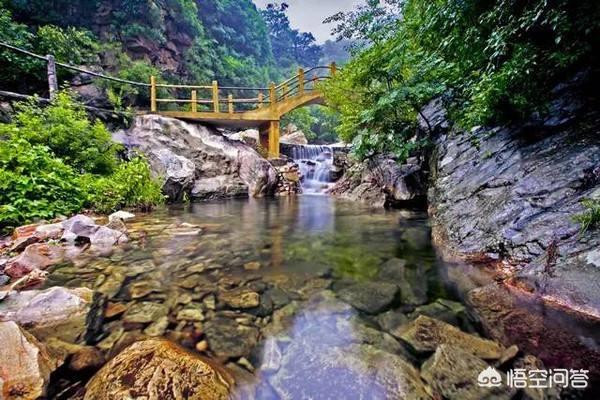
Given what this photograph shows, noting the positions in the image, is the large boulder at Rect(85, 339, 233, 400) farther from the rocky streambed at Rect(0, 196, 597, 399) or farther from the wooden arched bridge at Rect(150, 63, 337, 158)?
the wooden arched bridge at Rect(150, 63, 337, 158)

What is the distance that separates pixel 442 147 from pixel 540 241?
3290 mm

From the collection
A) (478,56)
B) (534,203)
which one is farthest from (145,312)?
(478,56)

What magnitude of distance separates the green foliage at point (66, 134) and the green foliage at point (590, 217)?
709 cm

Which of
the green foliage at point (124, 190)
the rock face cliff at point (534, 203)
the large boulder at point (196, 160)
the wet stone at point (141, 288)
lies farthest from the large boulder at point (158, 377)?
the large boulder at point (196, 160)

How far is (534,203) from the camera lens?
102 inches

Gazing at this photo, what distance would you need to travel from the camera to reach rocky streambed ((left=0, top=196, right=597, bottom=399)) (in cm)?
132

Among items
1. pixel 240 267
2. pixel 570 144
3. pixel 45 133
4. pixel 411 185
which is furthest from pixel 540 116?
pixel 45 133

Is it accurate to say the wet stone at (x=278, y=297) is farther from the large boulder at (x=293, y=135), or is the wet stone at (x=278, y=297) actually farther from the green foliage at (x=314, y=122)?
the large boulder at (x=293, y=135)

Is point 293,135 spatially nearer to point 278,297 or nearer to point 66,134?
point 66,134

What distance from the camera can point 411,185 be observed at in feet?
22.2

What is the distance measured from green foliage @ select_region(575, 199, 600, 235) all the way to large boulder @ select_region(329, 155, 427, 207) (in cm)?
461

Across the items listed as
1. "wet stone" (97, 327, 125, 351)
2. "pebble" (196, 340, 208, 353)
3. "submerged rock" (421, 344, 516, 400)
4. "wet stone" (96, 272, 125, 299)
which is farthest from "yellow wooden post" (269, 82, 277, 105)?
"submerged rock" (421, 344, 516, 400)

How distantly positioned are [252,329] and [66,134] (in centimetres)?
575

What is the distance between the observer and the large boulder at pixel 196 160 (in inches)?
340
